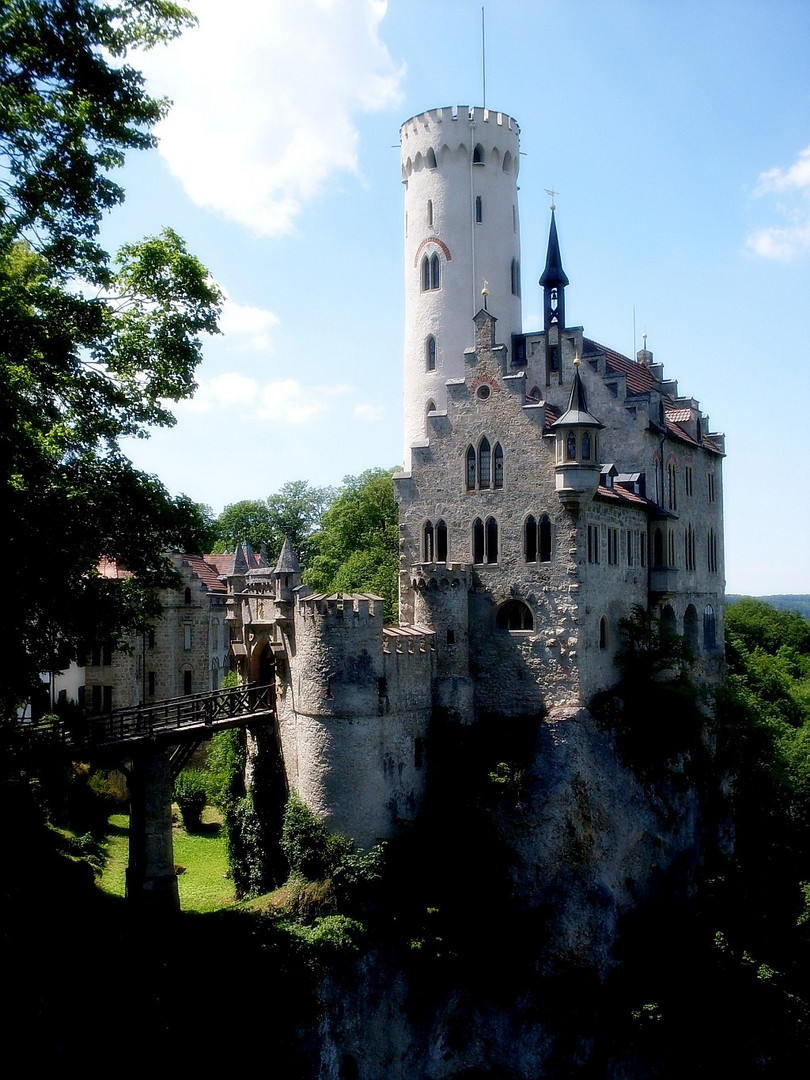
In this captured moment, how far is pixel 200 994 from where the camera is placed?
27.3 meters

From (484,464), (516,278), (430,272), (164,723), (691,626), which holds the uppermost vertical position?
(430,272)

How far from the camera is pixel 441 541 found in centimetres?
3928

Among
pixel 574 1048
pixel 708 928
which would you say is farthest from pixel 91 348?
pixel 708 928

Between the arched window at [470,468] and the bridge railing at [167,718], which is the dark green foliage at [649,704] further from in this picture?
the bridge railing at [167,718]

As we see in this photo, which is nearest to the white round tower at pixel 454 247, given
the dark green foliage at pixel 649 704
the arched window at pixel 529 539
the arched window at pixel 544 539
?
the arched window at pixel 529 539

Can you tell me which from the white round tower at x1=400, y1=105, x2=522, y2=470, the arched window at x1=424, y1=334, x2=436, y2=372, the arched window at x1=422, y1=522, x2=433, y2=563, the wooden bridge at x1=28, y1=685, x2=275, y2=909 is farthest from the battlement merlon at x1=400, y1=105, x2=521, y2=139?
the wooden bridge at x1=28, y1=685, x2=275, y2=909

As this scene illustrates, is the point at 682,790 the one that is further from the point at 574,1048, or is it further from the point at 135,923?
the point at 135,923

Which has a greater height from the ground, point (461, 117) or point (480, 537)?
point (461, 117)

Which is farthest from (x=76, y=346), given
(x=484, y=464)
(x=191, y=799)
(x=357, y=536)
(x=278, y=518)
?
(x=278, y=518)

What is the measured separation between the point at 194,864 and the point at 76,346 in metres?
27.4

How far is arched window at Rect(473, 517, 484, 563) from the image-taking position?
38.2 m

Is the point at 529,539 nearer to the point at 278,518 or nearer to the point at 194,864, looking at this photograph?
the point at 194,864

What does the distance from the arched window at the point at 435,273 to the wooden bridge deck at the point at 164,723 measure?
886 inches

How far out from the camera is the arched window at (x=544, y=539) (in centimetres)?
3684
